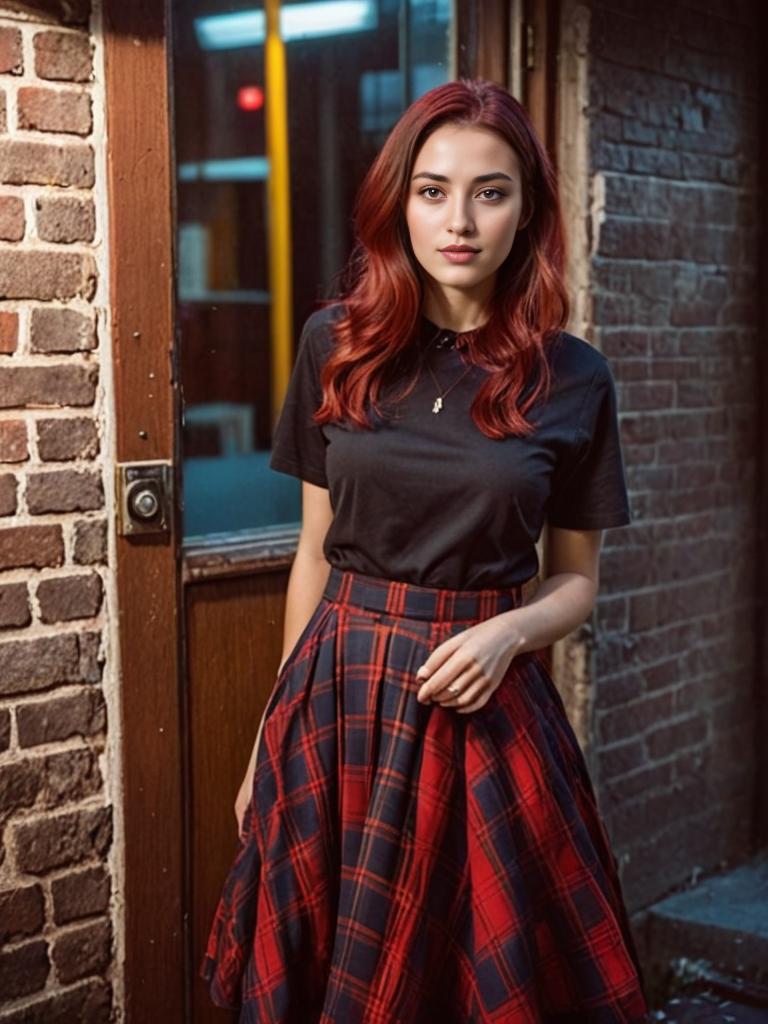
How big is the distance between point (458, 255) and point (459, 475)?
380mm

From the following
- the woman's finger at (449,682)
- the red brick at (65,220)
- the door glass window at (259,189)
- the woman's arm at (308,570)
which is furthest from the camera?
the door glass window at (259,189)

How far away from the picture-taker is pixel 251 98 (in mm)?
3029

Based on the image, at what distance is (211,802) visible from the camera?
295 centimetres

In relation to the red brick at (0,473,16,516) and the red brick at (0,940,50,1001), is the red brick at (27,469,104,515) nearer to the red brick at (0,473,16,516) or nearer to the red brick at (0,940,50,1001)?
the red brick at (0,473,16,516)

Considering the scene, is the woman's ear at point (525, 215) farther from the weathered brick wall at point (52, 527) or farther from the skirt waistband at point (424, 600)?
the weathered brick wall at point (52, 527)

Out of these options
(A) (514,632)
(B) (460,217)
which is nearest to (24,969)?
(A) (514,632)

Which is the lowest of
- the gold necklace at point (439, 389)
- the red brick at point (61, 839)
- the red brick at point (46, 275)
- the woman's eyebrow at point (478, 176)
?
the red brick at point (61, 839)

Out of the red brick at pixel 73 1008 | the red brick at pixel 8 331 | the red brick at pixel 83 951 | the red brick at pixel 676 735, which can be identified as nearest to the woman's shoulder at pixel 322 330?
the red brick at pixel 8 331

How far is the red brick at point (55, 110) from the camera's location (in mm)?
2475

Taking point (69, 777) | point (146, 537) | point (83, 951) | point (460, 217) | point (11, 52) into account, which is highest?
point (11, 52)

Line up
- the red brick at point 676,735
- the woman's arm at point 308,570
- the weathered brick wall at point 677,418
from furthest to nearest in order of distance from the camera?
1. the red brick at point 676,735
2. the weathered brick wall at point 677,418
3. the woman's arm at point 308,570

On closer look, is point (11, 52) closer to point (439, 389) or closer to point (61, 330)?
point (61, 330)

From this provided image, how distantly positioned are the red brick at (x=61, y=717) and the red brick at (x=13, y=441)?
18.2 inches

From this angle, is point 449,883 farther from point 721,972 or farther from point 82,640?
point 721,972
